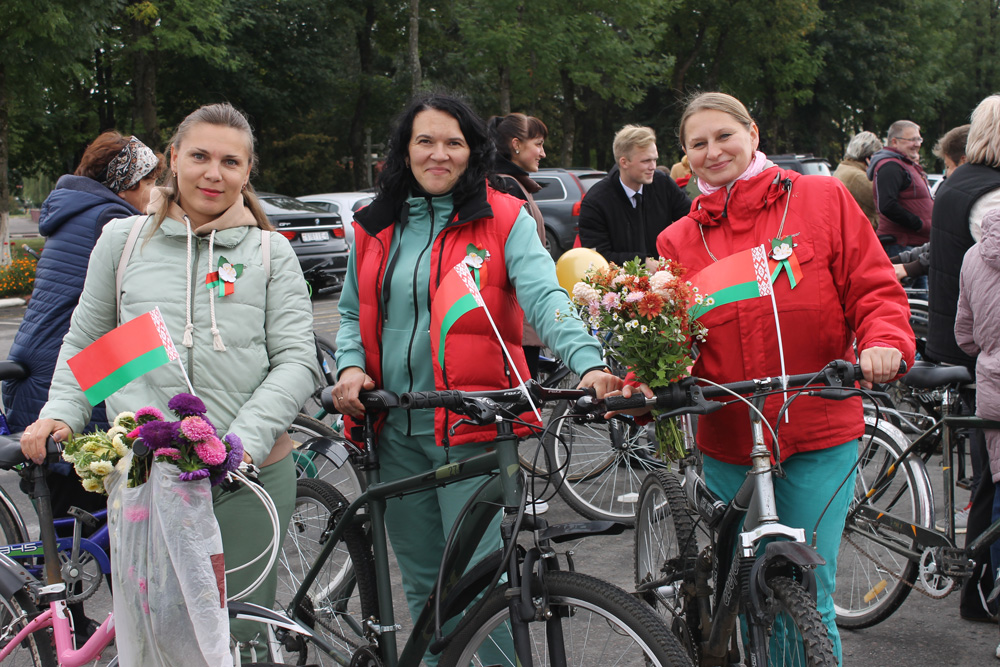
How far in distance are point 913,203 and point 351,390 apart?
641 centimetres

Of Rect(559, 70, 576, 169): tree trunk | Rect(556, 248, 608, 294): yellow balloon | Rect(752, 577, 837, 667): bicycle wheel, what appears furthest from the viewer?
Rect(559, 70, 576, 169): tree trunk

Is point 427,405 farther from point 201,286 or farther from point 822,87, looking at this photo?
point 822,87

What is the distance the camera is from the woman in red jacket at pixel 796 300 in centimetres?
268

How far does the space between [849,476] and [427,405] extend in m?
1.24

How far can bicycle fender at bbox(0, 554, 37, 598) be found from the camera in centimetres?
294

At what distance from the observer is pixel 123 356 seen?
2.47 metres

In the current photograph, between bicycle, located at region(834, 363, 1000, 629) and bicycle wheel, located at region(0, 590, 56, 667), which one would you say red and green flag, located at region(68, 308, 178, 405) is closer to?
bicycle wheel, located at region(0, 590, 56, 667)

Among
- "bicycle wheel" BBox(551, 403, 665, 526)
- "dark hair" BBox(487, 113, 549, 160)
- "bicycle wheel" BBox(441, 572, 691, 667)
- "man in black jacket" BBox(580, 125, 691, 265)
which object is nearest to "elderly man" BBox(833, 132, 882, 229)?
"man in black jacket" BBox(580, 125, 691, 265)

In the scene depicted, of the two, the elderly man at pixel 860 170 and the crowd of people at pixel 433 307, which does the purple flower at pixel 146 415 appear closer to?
the crowd of people at pixel 433 307

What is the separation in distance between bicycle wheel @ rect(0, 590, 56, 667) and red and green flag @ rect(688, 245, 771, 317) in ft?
7.36

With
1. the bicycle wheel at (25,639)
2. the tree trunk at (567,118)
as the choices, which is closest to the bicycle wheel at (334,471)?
the bicycle wheel at (25,639)

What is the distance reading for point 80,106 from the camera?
24.7m

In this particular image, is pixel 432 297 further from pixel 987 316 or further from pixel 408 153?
pixel 987 316

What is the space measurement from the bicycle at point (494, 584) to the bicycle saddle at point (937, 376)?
196cm
